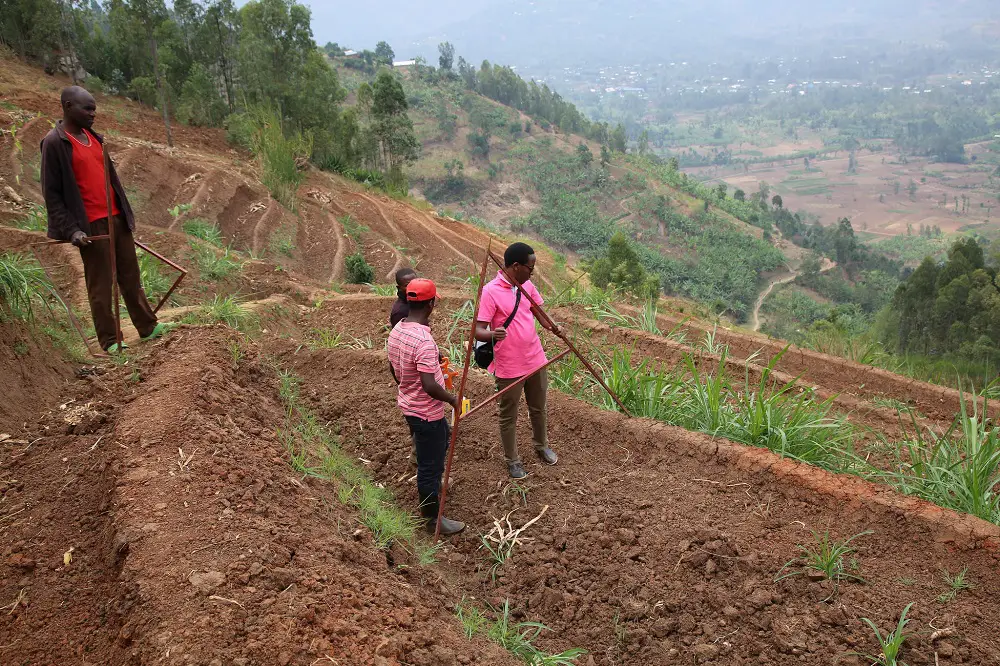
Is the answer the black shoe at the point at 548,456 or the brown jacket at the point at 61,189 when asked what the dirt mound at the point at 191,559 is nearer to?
the brown jacket at the point at 61,189

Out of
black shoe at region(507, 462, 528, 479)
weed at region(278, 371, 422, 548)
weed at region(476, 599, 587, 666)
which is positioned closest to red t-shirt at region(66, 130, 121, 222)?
weed at region(278, 371, 422, 548)

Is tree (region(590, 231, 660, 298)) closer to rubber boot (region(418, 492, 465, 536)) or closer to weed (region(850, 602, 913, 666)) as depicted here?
rubber boot (region(418, 492, 465, 536))

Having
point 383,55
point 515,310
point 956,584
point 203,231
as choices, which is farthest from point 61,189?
point 383,55

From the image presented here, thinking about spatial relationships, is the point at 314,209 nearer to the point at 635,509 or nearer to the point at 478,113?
the point at 635,509

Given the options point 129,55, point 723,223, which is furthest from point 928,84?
point 129,55

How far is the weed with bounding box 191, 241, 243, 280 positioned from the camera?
7.27 m

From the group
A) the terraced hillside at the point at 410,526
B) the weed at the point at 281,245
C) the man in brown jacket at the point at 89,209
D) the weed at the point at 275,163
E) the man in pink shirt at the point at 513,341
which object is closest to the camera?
the terraced hillside at the point at 410,526

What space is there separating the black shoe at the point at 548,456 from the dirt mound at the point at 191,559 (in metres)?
1.26

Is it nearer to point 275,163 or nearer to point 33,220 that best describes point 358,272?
point 275,163

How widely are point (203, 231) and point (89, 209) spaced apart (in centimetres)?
579

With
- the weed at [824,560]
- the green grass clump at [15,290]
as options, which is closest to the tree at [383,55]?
the green grass clump at [15,290]

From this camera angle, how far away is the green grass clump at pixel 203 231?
9091 millimetres

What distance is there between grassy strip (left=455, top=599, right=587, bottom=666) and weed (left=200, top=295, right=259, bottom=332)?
3.31 meters

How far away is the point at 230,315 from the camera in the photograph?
18.6 ft
